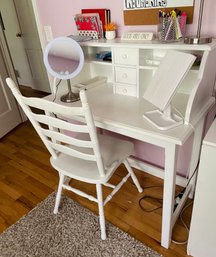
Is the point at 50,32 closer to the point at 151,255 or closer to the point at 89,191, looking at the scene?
the point at 89,191

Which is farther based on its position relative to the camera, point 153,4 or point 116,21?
point 116,21

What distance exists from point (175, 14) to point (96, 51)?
1.99ft

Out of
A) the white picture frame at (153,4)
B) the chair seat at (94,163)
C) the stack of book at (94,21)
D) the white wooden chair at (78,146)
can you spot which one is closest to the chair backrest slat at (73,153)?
the white wooden chair at (78,146)

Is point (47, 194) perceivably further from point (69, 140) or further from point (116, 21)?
point (116, 21)

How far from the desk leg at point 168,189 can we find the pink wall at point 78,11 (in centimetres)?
66

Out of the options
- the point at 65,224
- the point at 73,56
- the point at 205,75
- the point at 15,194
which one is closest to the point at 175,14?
the point at 205,75

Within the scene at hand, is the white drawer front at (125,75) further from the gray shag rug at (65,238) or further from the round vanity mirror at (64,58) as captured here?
the gray shag rug at (65,238)

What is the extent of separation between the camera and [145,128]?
1.00 meters

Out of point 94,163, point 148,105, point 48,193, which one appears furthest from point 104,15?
point 48,193

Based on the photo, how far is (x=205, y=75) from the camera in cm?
101

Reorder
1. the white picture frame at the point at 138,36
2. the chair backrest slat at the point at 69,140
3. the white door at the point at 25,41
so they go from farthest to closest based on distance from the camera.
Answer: the white door at the point at 25,41
the white picture frame at the point at 138,36
the chair backrest slat at the point at 69,140

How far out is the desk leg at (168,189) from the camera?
37.7 inches

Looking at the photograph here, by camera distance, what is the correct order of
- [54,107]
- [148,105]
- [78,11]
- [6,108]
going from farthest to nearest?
[6,108] < [78,11] < [148,105] < [54,107]

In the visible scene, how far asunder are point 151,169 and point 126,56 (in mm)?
910
